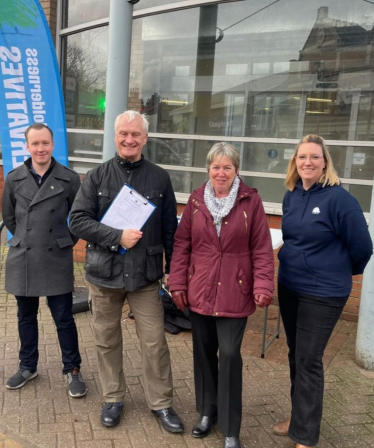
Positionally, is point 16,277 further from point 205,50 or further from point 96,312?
point 205,50

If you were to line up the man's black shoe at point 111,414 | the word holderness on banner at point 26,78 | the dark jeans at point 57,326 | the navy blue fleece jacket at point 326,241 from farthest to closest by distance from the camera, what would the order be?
the word holderness on banner at point 26,78 → the dark jeans at point 57,326 → the man's black shoe at point 111,414 → the navy blue fleece jacket at point 326,241

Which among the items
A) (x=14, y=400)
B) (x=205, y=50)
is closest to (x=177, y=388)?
(x=14, y=400)

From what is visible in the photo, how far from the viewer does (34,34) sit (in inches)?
192

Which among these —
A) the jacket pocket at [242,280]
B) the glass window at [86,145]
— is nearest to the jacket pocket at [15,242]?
the jacket pocket at [242,280]

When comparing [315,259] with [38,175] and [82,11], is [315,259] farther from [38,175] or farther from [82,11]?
[82,11]

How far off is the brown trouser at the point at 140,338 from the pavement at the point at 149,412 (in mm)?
212

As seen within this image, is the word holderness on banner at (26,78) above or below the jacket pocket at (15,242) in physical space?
above

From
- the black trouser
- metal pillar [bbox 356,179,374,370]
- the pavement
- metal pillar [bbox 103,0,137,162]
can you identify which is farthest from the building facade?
the black trouser

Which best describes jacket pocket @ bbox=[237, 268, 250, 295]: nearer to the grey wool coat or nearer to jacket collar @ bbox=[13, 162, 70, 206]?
the grey wool coat

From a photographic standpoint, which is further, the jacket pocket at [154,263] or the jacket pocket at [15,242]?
the jacket pocket at [15,242]

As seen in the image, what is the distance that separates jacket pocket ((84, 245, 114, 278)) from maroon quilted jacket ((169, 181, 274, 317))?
20.5 inches

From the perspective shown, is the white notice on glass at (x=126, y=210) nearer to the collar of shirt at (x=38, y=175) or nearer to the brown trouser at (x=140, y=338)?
the brown trouser at (x=140, y=338)

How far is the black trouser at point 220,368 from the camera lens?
2.76 m

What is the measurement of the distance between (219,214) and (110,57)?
7.37 ft
